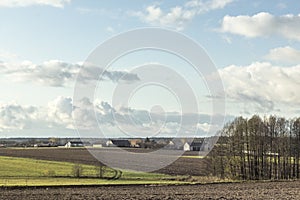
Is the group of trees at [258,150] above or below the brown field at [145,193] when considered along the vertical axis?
above

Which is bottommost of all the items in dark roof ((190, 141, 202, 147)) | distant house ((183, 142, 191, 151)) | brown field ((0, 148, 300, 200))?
brown field ((0, 148, 300, 200))

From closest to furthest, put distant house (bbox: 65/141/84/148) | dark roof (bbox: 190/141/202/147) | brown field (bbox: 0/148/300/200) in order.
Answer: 1. brown field (bbox: 0/148/300/200)
2. dark roof (bbox: 190/141/202/147)
3. distant house (bbox: 65/141/84/148)

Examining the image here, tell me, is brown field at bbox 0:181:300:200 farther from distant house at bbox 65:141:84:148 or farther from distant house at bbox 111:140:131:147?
distant house at bbox 65:141:84:148

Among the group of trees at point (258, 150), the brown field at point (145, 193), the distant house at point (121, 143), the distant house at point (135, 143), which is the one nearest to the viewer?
the brown field at point (145, 193)

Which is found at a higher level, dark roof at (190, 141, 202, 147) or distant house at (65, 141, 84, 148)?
dark roof at (190, 141, 202, 147)

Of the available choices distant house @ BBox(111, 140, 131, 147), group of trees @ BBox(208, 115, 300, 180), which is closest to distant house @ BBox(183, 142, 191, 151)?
distant house @ BBox(111, 140, 131, 147)

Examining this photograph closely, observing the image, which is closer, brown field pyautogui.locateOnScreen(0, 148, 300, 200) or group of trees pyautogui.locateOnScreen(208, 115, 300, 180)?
brown field pyautogui.locateOnScreen(0, 148, 300, 200)

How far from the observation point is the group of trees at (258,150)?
7256 cm

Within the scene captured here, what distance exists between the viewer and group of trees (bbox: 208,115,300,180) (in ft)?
238

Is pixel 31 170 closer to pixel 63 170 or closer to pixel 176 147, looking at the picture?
pixel 63 170

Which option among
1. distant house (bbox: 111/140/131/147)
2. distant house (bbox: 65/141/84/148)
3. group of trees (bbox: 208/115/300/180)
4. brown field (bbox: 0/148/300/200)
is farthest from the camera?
distant house (bbox: 65/141/84/148)

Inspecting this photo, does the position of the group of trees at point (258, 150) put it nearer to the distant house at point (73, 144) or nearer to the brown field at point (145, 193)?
the brown field at point (145, 193)

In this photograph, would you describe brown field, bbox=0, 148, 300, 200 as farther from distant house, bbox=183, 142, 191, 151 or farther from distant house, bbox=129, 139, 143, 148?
distant house, bbox=183, 142, 191, 151

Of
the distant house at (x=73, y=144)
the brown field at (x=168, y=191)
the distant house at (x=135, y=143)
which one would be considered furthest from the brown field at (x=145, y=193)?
the distant house at (x=73, y=144)
